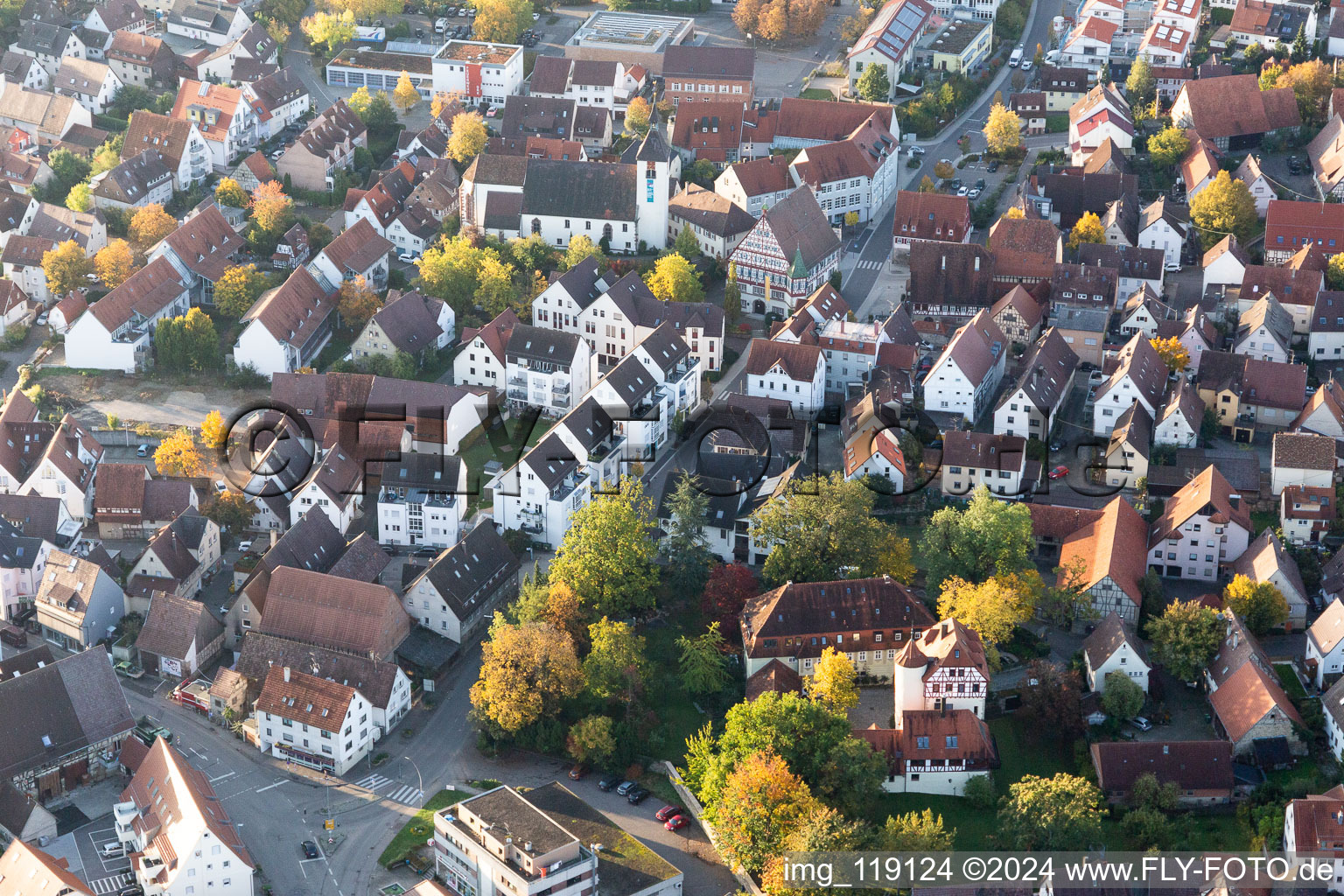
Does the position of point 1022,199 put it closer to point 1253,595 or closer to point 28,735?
point 1253,595

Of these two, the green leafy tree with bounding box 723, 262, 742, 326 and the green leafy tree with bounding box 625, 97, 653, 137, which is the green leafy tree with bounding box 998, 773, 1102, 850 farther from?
the green leafy tree with bounding box 625, 97, 653, 137

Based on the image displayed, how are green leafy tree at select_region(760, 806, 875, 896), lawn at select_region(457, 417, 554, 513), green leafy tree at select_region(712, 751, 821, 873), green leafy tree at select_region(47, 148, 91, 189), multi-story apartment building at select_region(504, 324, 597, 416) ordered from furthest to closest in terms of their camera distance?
green leafy tree at select_region(47, 148, 91, 189) < multi-story apartment building at select_region(504, 324, 597, 416) < lawn at select_region(457, 417, 554, 513) < green leafy tree at select_region(712, 751, 821, 873) < green leafy tree at select_region(760, 806, 875, 896)

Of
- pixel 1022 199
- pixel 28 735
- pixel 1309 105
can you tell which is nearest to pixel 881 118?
pixel 1022 199

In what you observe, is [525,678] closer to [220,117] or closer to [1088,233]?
[1088,233]

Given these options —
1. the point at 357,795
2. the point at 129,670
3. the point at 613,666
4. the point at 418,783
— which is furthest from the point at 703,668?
the point at 129,670

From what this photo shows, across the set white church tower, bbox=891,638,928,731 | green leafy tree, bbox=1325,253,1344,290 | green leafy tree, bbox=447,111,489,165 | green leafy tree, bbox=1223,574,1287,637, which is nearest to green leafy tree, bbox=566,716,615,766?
white church tower, bbox=891,638,928,731

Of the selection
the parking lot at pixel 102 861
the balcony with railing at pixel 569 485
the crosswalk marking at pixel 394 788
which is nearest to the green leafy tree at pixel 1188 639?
the balcony with railing at pixel 569 485
